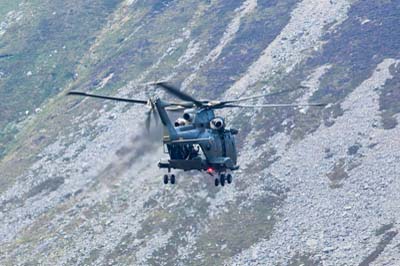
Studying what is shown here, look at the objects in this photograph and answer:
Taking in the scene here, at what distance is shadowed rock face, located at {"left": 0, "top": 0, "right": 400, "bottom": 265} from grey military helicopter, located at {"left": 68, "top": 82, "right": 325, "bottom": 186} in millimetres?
3404

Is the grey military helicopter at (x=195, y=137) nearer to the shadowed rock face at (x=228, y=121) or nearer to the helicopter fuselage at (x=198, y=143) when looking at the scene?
the helicopter fuselage at (x=198, y=143)

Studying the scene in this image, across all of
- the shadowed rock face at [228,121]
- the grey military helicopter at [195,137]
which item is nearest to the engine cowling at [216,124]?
the grey military helicopter at [195,137]

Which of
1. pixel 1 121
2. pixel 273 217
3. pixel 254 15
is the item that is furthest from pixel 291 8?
pixel 273 217

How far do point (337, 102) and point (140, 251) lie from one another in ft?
139

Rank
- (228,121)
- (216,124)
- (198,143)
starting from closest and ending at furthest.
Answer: (198,143) → (216,124) → (228,121)

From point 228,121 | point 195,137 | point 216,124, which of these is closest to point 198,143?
point 195,137

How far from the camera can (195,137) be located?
63.8m

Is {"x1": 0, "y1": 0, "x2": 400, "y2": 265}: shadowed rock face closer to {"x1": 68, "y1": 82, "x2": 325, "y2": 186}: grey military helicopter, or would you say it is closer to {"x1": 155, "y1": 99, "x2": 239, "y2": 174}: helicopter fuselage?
{"x1": 68, "y1": 82, "x2": 325, "y2": 186}: grey military helicopter

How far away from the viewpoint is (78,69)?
→ 184875mm

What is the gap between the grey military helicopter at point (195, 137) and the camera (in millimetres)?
62000

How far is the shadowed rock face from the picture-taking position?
Result: 4577 inches

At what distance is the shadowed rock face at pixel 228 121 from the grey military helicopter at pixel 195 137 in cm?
340

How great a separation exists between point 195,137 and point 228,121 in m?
81.3

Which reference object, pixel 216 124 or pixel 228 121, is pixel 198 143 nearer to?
pixel 216 124
